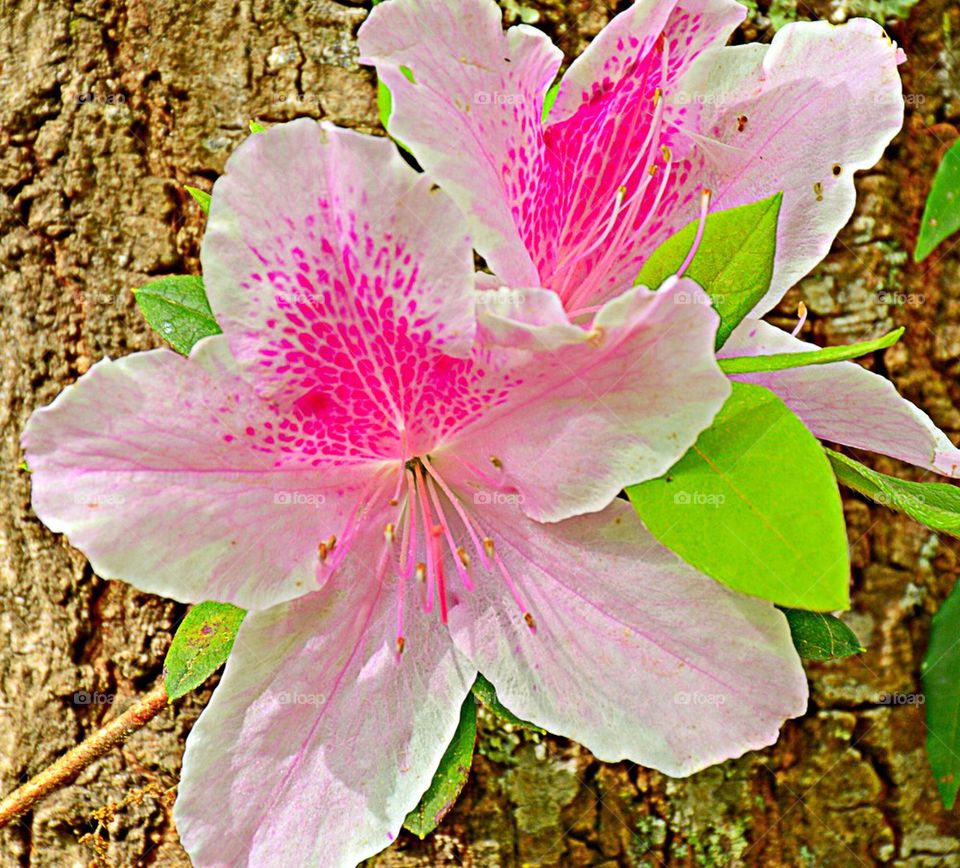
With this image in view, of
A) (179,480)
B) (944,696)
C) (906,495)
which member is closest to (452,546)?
(179,480)

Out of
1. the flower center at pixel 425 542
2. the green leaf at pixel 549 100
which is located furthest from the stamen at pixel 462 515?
the green leaf at pixel 549 100

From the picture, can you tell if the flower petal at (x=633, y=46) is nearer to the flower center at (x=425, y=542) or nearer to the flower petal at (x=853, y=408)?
the flower petal at (x=853, y=408)

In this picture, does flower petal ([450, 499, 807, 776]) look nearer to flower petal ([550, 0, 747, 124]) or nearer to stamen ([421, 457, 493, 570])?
stamen ([421, 457, 493, 570])

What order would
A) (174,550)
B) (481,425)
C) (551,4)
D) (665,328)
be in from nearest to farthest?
(665,328) → (174,550) → (481,425) → (551,4)

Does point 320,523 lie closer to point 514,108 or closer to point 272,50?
point 514,108

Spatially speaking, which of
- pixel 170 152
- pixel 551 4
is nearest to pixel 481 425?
pixel 170 152
